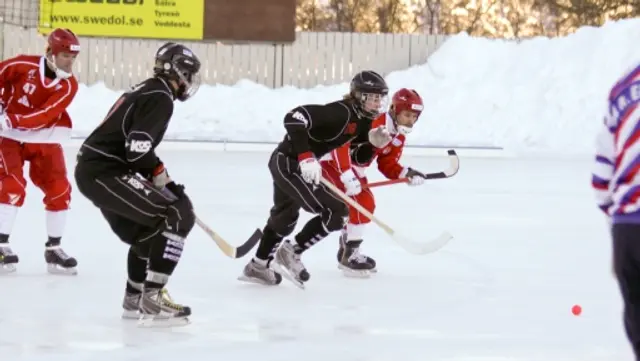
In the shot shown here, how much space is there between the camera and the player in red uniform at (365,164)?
213 inches

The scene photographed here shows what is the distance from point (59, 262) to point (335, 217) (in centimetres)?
134

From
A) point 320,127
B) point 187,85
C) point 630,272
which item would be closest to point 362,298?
point 320,127

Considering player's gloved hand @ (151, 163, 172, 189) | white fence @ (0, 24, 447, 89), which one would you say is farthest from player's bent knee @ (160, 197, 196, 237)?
white fence @ (0, 24, 447, 89)

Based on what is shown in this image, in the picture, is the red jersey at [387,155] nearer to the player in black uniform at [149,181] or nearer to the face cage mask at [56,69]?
the face cage mask at [56,69]

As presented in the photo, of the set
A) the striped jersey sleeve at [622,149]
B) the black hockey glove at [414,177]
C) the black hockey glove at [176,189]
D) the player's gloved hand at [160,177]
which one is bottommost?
the black hockey glove at [414,177]

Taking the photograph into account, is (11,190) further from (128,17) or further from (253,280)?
(128,17)

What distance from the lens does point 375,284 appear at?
5414mm

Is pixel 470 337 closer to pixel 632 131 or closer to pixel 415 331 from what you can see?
pixel 415 331

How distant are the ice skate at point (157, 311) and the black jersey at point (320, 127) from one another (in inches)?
44.6

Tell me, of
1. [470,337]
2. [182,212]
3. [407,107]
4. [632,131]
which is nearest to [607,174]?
[632,131]

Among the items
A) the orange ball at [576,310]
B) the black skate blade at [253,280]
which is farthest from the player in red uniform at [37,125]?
the orange ball at [576,310]

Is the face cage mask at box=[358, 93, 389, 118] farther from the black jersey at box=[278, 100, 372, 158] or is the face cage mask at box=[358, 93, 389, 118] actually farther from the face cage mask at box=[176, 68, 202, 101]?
the face cage mask at box=[176, 68, 202, 101]

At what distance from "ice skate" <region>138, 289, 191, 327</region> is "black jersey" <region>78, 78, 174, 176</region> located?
46cm

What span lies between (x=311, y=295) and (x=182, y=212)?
43.5 inches
